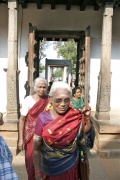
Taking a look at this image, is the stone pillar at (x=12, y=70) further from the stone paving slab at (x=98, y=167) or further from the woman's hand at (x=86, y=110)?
the woman's hand at (x=86, y=110)

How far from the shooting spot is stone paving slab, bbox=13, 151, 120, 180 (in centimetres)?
458

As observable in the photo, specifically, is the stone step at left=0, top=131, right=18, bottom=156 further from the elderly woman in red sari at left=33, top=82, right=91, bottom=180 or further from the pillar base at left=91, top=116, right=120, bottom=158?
the elderly woman in red sari at left=33, top=82, right=91, bottom=180

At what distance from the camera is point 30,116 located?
12.2ft

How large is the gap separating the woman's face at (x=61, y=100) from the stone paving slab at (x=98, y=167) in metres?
2.34

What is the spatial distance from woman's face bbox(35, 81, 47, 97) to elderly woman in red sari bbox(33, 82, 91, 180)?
3.88ft

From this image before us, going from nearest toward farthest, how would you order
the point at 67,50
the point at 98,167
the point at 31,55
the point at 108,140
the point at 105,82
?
the point at 98,167
the point at 108,140
the point at 105,82
the point at 31,55
the point at 67,50

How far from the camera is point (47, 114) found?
8.70 ft

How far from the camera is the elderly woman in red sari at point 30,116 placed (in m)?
3.70

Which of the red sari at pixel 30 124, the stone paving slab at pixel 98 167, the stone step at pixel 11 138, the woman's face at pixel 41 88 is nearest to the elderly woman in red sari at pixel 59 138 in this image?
the red sari at pixel 30 124

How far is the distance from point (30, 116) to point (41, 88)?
0.43 metres

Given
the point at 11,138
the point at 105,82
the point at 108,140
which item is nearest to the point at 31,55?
the point at 105,82

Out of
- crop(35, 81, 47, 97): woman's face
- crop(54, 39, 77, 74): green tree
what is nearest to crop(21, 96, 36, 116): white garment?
crop(35, 81, 47, 97): woman's face

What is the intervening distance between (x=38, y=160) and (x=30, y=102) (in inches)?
51.9

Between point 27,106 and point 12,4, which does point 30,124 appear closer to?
point 27,106
